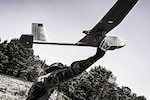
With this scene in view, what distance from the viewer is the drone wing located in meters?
3.12

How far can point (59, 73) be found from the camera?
145 inches

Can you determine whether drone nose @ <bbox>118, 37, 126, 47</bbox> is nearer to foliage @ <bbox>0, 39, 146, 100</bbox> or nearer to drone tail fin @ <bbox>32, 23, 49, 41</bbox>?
drone tail fin @ <bbox>32, 23, 49, 41</bbox>

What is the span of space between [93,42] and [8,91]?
93.1ft

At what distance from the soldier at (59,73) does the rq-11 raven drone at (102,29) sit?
0.22 m

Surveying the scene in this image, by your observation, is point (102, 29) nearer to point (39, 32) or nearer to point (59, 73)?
point (59, 73)

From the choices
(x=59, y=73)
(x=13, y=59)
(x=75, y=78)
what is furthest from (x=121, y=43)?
(x=13, y=59)

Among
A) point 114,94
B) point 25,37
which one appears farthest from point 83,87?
point 25,37

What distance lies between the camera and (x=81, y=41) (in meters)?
3.82

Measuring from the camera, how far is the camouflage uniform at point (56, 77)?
334cm

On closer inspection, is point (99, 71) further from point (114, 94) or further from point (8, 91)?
point (8, 91)

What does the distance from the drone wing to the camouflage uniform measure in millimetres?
362

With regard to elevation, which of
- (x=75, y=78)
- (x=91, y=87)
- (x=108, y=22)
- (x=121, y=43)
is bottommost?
(x=91, y=87)

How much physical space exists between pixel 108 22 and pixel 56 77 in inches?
48.0

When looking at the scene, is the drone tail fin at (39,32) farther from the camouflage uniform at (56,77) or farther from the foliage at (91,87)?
the foliage at (91,87)
